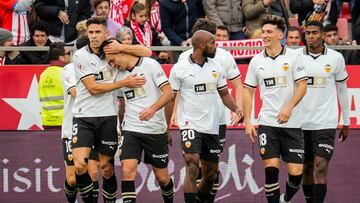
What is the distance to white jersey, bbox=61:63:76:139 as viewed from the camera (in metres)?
18.5

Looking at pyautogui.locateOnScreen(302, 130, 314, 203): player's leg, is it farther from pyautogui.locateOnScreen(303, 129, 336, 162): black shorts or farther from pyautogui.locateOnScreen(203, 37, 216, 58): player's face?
pyautogui.locateOnScreen(203, 37, 216, 58): player's face

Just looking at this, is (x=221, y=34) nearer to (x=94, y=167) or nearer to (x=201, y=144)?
(x=201, y=144)

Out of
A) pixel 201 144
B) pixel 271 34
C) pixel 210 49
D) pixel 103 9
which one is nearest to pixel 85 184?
pixel 201 144

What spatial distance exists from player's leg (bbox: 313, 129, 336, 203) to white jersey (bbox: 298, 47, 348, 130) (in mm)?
127

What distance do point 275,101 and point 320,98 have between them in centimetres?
90

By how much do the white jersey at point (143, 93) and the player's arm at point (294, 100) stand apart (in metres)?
1.59

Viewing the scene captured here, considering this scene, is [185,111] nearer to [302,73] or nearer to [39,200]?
[302,73]

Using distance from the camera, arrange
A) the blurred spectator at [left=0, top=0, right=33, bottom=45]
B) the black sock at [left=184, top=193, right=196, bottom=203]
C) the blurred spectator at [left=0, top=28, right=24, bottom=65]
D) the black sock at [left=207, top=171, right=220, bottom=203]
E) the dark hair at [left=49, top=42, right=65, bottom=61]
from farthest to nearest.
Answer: the blurred spectator at [left=0, top=0, right=33, bottom=45] < the blurred spectator at [left=0, top=28, right=24, bottom=65] < the dark hair at [left=49, top=42, right=65, bottom=61] < the black sock at [left=207, top=171, right=220, bottom=203] < the black sock at [left=184, top=193, right=196, bottom=203]

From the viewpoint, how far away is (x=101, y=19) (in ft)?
57.3

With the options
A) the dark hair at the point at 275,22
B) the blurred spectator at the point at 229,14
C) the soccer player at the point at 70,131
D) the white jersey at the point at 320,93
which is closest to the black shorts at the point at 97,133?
the soccer player at the point at 70,131

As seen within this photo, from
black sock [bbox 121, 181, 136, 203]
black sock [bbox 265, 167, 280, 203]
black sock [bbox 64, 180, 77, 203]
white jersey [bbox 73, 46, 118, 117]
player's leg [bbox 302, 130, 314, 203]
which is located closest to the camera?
black sock [bbox 121, 181, 136, 203]

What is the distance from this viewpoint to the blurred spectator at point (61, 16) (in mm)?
21766

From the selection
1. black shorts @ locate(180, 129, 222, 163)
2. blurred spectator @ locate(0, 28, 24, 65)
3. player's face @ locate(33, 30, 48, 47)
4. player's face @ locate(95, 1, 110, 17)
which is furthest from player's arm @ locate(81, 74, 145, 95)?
player's face @ locate(95, 1, 110, 17)

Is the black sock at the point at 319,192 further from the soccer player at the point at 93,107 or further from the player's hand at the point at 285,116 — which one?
the soccer player at the point at 93,107
